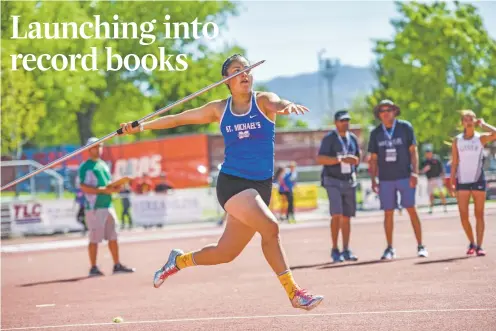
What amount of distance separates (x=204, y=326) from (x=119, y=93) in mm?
48589

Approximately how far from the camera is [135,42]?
180ft

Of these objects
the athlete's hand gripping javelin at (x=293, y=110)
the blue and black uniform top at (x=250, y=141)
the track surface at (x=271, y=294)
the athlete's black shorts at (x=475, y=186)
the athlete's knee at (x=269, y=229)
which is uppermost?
the athlete's hand gripping javelin at (x=293, y=110)

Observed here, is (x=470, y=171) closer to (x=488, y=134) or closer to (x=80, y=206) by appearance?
(x=488, y=134)

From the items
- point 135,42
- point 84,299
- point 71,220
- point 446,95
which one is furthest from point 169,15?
point 84,299

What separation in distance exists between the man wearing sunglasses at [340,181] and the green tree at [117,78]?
3049 cm

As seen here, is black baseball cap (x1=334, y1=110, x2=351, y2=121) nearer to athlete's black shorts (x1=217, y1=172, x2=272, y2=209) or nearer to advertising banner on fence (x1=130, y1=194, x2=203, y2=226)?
athlete's black shorts (x1=217, y1=172, x2=272, y2=209)

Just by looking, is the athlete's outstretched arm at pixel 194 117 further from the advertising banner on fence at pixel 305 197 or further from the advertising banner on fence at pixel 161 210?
the advertising banner on fence at pixel 305 197

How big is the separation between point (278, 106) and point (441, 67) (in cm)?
3759

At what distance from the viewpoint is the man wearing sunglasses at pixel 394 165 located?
48.2 feet

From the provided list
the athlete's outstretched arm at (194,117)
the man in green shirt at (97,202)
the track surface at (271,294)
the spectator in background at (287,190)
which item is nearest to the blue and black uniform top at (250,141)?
the athlete's outstretched arm at (194,117)

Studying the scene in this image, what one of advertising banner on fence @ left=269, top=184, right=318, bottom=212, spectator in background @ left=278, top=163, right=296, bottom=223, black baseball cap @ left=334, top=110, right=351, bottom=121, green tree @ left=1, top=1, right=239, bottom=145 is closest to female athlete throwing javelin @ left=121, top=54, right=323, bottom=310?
black baseball cap @ left=334, top=110, right=351, bottom=121

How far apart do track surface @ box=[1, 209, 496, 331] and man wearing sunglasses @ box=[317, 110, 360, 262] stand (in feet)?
1.25

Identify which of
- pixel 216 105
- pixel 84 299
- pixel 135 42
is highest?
pixel 135 42

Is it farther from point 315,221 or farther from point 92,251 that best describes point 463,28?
point 92,251
